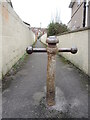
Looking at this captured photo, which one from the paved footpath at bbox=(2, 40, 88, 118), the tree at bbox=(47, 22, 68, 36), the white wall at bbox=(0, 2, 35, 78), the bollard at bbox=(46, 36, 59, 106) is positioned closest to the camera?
the paved footpath at bbox=(2, 40, 88, 118)

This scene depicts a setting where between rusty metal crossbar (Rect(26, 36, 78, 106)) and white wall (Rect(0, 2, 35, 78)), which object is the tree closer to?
white wall (Rect(0, 2, 35, 78))

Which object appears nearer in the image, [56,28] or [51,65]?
[51,65]

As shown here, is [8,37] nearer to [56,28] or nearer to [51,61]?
[51,61]

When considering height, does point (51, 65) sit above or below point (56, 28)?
below

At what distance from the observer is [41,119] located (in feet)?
6.95

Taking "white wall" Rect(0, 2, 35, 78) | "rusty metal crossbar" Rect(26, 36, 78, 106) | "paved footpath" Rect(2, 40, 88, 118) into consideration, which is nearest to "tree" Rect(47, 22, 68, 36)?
"white wall" Rect(0, 2, 35, 78)

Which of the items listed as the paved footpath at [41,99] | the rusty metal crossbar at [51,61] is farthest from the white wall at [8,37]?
the rusty metal crossbar at [51,61]

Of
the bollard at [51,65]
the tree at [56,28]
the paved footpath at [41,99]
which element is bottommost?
the paved footpath at [41,99]

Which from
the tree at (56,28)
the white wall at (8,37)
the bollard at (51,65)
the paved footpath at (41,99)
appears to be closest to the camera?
the paved footpath at (41,99)

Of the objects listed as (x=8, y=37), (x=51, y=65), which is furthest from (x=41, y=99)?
(x=8, y=37)

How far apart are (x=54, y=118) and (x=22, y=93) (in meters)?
1.13

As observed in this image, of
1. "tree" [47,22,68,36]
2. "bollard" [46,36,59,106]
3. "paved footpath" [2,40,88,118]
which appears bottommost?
"paved footpath" [2,40,88,118]

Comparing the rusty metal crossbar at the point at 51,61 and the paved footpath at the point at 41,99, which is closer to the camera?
the paved footpath at the point at 41,99

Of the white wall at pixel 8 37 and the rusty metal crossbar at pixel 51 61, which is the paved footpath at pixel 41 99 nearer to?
the rusty metal crossbar at pixel 51 61
